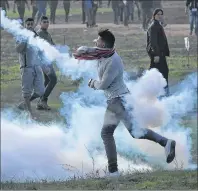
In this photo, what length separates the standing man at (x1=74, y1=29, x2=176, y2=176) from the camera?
958 cm

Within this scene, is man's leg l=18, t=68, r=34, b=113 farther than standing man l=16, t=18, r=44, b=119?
Yes

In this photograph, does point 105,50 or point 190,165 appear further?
point 190,165

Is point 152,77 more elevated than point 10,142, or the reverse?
point 152,77

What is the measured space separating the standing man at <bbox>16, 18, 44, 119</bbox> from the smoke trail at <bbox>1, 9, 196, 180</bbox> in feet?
2.09

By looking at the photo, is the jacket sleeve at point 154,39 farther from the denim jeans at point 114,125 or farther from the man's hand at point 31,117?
the denim jeans at point 114,125

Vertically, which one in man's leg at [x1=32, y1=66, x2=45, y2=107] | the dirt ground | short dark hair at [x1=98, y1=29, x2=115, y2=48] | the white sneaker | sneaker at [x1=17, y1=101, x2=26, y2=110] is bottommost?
the dirt ground

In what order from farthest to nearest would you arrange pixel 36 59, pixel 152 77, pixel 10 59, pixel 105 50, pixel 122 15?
pixel 122 15 → pixel 10 59 → pixel 36 59 → pixel 152 77 → pixel 105 50

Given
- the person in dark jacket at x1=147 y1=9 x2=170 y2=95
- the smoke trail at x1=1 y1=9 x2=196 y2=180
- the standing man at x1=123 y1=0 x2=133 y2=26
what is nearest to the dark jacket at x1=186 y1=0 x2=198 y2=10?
the standing man at x1=123 y1=0 x2=133 y2=26

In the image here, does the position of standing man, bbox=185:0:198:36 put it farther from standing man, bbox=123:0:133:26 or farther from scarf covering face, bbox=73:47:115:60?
scarf covering face, bbox=73:47:115:60

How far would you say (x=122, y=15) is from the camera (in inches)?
1278

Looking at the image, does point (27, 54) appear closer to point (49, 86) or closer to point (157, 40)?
point (49, 86)

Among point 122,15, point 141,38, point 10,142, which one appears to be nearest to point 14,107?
point 10,142

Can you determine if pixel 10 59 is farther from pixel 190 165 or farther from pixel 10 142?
pixel 190 165

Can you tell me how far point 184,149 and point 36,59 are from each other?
3.49 meters
